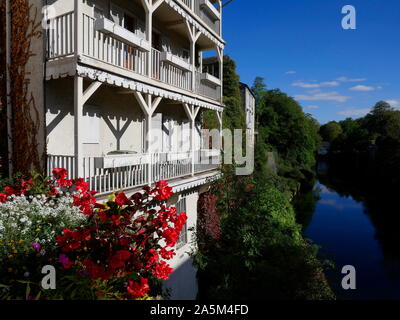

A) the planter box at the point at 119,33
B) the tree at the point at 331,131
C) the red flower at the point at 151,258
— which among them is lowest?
the red flower at the point at 151,258

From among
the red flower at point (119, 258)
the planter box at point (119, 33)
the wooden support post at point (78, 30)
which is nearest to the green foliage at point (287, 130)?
the planter box at point (119, 33)

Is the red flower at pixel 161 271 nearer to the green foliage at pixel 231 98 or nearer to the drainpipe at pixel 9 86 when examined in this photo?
the drainpipe at pixel 9 86

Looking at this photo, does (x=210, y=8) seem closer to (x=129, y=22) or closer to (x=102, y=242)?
(x=129, y=22)

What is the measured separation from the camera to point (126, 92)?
9.26m

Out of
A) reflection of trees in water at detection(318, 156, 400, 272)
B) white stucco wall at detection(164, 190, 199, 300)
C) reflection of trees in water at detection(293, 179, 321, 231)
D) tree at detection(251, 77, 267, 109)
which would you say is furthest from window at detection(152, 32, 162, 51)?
tree at detection(251, 77, 267, 109)

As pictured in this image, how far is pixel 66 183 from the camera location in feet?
16.8

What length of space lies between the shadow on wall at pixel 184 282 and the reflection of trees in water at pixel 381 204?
43.1 ft

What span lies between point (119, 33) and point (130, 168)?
3.58 metres

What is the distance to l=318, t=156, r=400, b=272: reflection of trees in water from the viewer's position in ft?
65.3

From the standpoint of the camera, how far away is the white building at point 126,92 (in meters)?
6.59

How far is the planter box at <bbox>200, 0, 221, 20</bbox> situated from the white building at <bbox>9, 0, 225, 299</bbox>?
48 millimetres

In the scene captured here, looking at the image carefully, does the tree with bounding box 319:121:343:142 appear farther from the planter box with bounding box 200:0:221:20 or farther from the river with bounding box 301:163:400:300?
the planter box with bounding box 200:0:221:20
